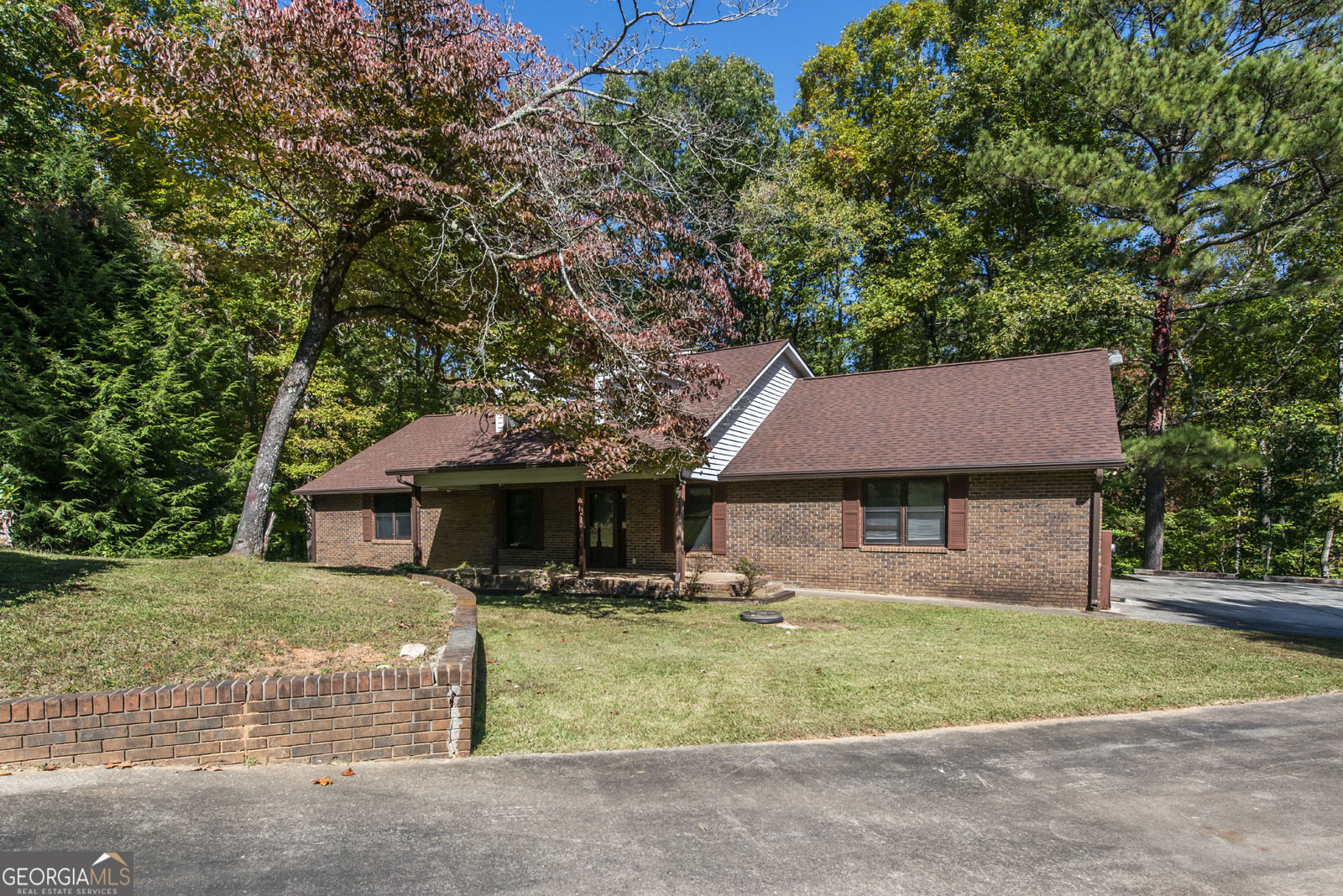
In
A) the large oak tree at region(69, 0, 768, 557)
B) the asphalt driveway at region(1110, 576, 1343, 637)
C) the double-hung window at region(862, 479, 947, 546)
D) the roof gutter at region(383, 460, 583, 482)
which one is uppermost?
the large oak tree at region(69, 0, 768, 557)

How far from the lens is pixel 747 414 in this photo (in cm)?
Result: 1767

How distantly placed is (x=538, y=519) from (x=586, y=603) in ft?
17.1

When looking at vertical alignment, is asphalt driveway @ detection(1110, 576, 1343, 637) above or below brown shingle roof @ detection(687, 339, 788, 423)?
below

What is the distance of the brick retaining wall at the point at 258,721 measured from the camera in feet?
14.5

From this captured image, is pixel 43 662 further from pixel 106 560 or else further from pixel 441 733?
pixel 106 560

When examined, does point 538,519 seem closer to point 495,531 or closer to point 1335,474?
point 495,531

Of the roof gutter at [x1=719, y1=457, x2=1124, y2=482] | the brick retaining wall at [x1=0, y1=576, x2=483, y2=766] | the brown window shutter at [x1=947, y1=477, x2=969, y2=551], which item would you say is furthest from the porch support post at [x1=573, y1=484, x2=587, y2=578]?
the brick retaining wall at [x1=0, y1=576, x2=483, y2=766]

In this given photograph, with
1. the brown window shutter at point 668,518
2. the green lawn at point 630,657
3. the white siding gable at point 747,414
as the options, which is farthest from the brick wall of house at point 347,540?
the green lawn at point 630,657

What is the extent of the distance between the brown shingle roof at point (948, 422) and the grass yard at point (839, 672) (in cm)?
334

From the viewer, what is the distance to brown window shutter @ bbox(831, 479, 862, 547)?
1485 centimetres

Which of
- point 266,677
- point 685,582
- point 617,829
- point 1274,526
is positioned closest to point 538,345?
point 685,582

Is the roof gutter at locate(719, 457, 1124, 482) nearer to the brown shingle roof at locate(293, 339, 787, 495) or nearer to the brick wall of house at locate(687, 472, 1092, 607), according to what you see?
the brick wall of house at locate(687, 472, 1092, 607)

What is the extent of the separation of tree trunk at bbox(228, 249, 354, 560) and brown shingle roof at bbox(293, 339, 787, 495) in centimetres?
410

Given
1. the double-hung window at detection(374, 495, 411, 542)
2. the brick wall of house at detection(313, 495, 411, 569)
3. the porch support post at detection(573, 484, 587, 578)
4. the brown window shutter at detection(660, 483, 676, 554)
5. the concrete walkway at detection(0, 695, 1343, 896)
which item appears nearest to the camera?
the concrete walkway at detection(0, 695, 1343, 896)
